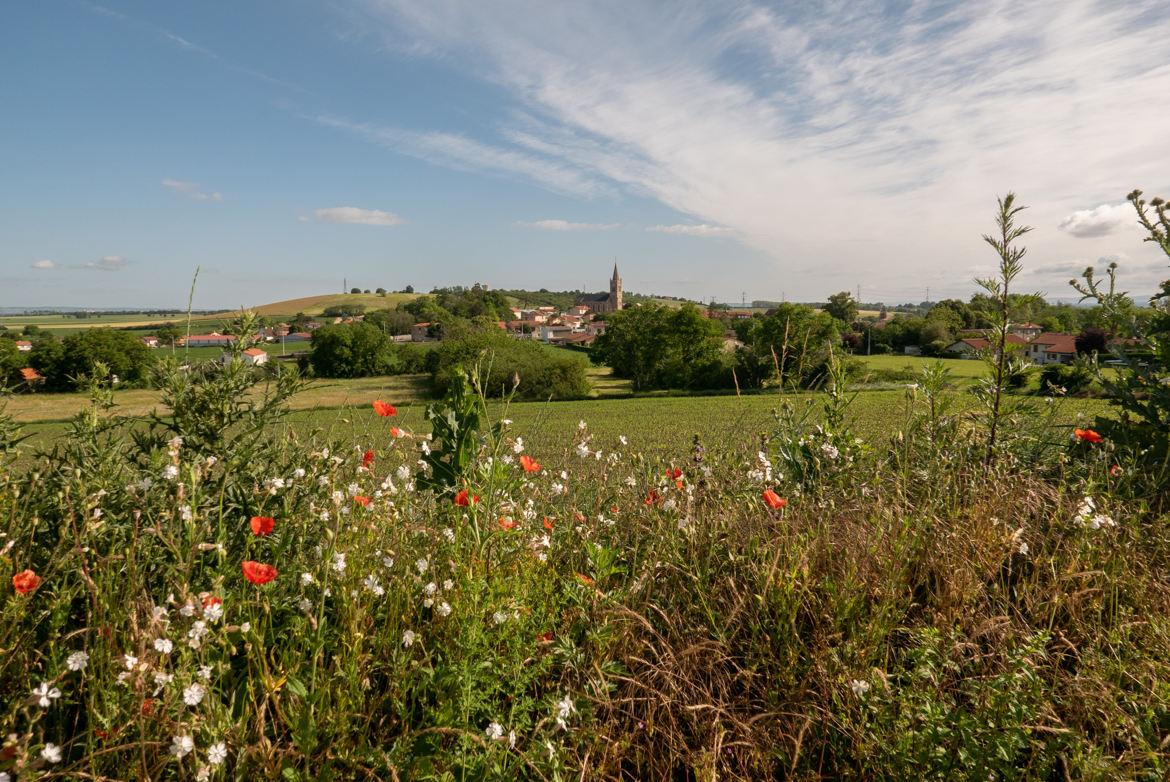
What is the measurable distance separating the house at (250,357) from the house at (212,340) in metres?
0.08

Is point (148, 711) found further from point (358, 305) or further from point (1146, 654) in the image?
point (358, 305)

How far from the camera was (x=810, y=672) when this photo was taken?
75.6 inches

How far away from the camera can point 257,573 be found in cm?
159

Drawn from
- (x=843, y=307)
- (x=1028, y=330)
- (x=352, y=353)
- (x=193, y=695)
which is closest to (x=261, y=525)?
(x=193, y=695)

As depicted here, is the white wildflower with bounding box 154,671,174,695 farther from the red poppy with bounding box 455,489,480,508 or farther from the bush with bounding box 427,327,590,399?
the bush with bounding box 427,327,590,399

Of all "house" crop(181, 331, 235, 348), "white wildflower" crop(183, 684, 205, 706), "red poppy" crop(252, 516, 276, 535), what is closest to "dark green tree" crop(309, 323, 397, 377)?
"house" crop(181, 331, 235, 348)

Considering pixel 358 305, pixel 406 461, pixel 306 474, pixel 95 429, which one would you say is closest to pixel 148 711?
pixel 306 474

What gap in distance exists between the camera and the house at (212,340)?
9.54ft

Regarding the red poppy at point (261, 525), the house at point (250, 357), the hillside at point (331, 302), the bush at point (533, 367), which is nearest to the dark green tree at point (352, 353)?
the bush at point (533, 367)

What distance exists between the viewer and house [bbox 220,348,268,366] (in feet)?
9.47

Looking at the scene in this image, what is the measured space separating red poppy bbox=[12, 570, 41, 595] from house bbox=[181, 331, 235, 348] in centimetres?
148

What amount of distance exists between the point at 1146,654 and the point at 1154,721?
0.37 metres

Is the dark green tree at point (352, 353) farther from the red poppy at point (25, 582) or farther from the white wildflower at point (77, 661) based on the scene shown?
the white wildflower at point (77, 661)

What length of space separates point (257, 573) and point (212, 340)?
2.03m
